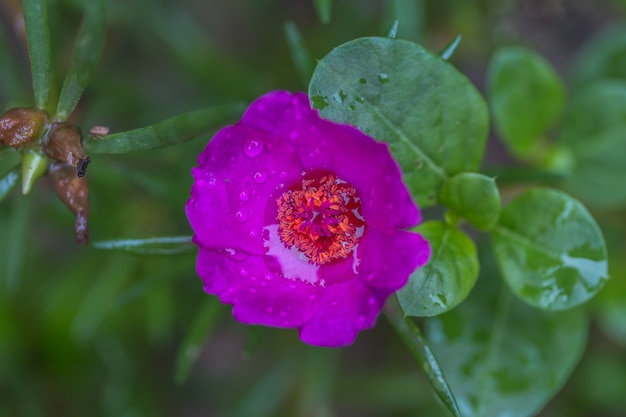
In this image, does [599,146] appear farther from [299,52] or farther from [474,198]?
[299,52]

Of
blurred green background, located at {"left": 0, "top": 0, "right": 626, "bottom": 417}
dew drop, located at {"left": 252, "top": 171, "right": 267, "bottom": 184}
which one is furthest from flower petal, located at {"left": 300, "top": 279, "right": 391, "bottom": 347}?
blurred green background, located at {"left": 0, "top": 0, "right": 626, "bottom": 417}

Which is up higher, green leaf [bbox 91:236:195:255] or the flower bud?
the flower bud

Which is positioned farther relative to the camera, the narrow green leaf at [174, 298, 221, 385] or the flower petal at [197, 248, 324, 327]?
the narrow green leaf at [174, 298, 221, 385]

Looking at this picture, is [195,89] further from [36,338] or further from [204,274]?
[204,274]

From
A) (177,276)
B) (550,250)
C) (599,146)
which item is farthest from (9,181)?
(599,146)

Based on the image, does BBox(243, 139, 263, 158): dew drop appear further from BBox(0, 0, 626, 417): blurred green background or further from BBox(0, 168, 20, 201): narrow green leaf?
BBox(0, 0, 626, 417): blurred green background

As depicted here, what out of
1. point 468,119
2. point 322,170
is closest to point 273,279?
point 322,170

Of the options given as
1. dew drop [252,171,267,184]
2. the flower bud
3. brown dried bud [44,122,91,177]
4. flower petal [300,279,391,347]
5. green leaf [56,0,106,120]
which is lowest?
flower petal [300,279,391,347]
